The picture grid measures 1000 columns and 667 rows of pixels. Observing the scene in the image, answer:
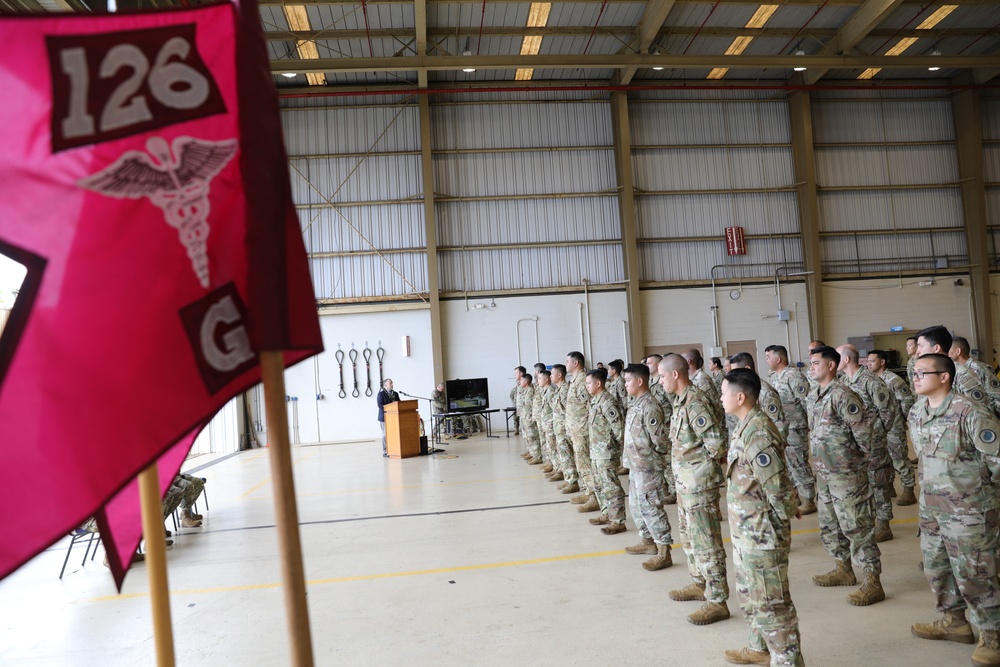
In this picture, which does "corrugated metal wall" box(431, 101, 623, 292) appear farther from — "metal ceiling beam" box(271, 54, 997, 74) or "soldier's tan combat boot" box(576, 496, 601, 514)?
"soldier's tan combat boot" box(576, 496, 601, 514)

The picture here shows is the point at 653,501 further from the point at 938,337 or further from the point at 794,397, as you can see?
the point at 938,337

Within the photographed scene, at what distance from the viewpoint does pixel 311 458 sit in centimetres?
1371

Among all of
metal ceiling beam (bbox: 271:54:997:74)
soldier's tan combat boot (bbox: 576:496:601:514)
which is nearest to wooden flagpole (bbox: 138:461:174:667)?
soldier's tan combat boot (bbox: 576:496:601:514)

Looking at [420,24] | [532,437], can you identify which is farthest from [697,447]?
[420,24]

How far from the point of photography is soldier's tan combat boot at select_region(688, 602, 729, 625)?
4.05m

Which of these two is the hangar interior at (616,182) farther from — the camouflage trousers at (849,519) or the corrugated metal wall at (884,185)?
the camouflage trousers at (849,519)

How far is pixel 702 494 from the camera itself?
416cm

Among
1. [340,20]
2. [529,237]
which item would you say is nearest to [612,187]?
[529,237]

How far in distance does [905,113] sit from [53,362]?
21.5 m

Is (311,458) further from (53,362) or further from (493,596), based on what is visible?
(53,362)

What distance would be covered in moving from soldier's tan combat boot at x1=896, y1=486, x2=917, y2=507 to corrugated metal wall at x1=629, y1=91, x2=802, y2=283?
1060 cm

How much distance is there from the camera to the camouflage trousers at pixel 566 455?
28.3 feet

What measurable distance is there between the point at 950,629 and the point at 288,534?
154 inches

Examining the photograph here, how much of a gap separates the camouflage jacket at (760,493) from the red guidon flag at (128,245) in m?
2.59
